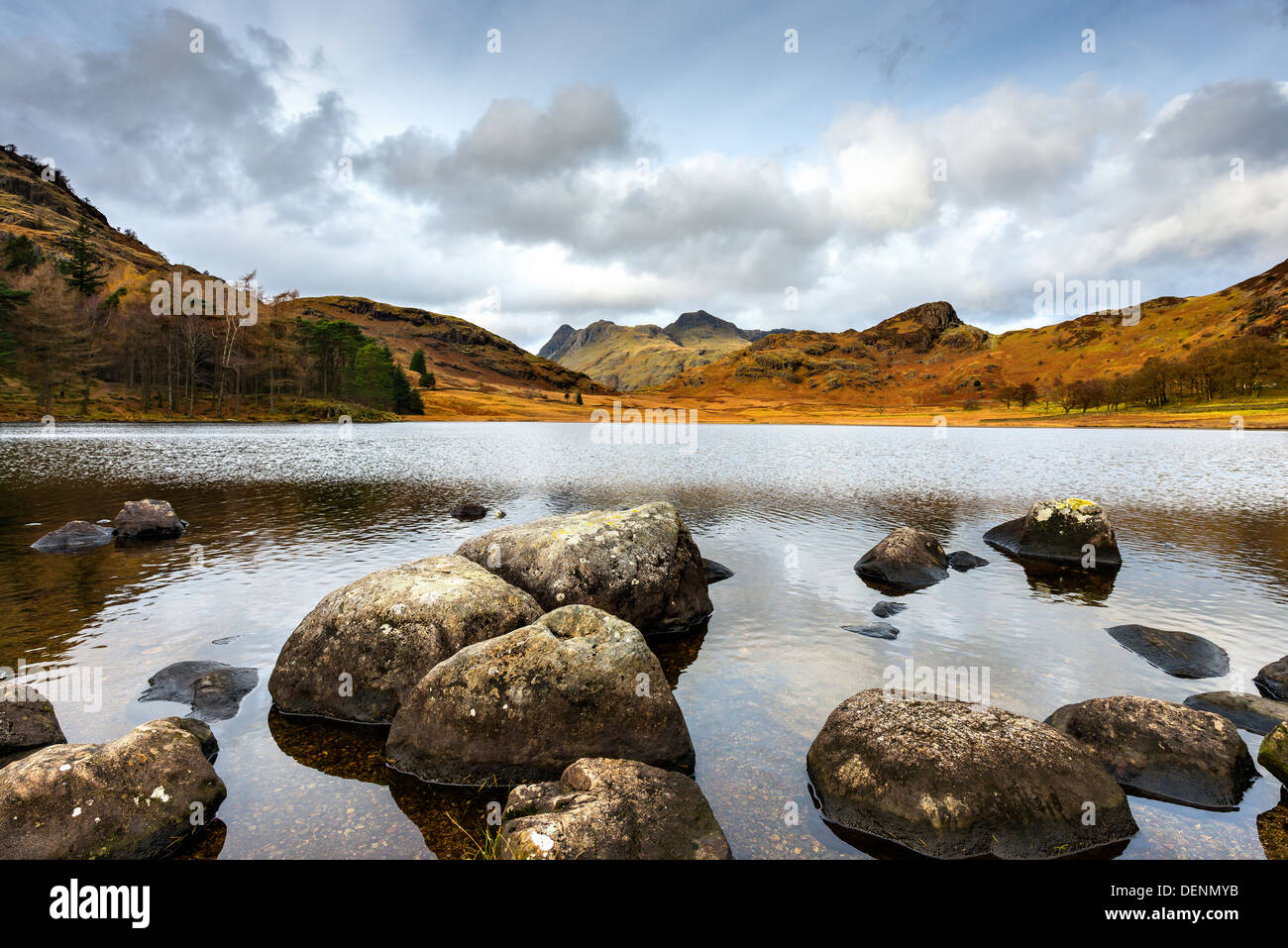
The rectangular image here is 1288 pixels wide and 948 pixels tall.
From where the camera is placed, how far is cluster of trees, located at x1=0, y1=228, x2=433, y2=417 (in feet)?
282

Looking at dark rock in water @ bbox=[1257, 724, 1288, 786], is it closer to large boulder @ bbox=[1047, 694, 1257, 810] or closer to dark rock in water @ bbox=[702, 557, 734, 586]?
large boulder @ bbox=[1047, 694, 1257, 810]

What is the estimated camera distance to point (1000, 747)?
8.23 m

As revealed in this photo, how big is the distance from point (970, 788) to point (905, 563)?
1373 centimetres

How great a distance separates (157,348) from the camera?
332 feet

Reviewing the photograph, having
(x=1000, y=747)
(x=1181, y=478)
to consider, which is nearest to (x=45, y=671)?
(x=1000, y=747)

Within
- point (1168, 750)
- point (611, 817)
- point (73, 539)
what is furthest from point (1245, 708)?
point (73, 539)

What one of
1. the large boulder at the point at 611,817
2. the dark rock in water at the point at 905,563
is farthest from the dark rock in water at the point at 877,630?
the large boulder at the point at 611,817

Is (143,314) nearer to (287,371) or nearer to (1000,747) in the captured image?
(287,371)

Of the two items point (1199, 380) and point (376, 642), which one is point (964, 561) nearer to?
point (376, 642)

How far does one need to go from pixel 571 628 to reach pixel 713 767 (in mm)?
3317

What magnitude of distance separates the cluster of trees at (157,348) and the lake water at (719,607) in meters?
59.6

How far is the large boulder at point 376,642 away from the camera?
11.0 m

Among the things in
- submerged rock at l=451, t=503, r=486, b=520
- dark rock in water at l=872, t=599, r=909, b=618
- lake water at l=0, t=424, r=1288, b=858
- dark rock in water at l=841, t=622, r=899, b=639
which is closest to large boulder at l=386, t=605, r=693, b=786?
lake water at l=0, t=424, r=1288, b=858

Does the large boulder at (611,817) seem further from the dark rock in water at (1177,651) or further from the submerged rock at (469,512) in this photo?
the submerged rock at (469,512)
